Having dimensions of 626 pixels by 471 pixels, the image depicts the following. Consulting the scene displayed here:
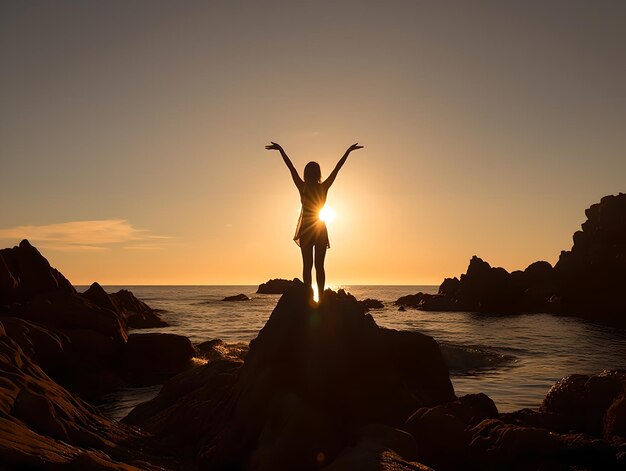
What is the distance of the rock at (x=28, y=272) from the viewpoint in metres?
25.5

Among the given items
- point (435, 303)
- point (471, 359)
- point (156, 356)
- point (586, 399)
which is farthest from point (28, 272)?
point (435, 303)

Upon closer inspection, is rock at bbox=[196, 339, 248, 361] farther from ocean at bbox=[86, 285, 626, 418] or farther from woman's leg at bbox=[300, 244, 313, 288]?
woman's leg at bbox=[300, 244, 313, 288]

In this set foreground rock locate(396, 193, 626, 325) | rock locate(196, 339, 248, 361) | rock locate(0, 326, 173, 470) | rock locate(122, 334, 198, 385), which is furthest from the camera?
foreground rock locate(396, 193, 626, 325)

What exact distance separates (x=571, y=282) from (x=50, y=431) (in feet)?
233

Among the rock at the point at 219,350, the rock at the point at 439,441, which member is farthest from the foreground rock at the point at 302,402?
the rock at the point at 219,350

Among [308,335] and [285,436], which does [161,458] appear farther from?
[308,335]

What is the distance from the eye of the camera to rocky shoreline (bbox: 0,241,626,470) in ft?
21.6

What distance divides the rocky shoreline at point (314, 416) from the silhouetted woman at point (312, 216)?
0.48m

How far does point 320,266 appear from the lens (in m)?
9.48

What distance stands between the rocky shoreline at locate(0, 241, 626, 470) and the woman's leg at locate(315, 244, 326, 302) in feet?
0.96

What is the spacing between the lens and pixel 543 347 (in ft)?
110

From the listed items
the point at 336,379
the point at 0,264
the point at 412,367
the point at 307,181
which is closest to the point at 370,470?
the point at 336,379

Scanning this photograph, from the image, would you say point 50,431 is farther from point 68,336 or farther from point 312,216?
point 68,336

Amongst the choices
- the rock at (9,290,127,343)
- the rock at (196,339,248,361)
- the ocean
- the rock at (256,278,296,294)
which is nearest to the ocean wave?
the ocean
